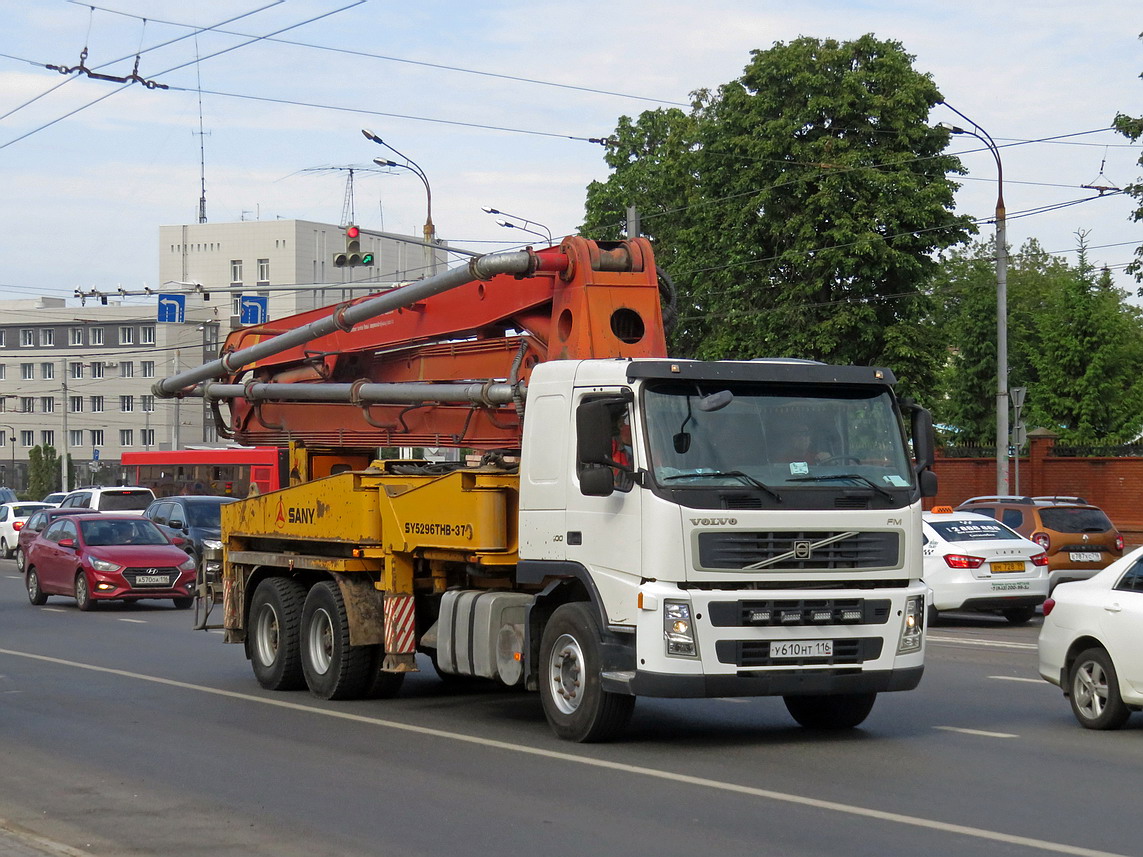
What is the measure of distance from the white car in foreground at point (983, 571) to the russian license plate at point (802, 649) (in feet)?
35.9

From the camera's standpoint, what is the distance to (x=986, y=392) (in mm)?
68875

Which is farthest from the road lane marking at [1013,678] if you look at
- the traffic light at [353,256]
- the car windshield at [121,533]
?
the traffic light at [353,256]

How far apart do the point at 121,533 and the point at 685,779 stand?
19.1 meters

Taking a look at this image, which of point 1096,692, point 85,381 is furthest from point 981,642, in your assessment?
point 85,381

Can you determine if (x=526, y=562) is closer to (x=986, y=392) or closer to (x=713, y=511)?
(x=713, y=511)

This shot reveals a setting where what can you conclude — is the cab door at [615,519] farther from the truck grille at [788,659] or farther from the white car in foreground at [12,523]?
the white car in foreground at [12,523]

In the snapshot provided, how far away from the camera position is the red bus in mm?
46531

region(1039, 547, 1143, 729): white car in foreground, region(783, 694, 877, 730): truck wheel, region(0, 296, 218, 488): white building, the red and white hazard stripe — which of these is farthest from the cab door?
region(0, 296, 218, 488): white building

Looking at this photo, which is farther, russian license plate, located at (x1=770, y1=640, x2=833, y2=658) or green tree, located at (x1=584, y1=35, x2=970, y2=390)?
→ green tree, located at (x1=584, y1=35, x2=970, y2=390)

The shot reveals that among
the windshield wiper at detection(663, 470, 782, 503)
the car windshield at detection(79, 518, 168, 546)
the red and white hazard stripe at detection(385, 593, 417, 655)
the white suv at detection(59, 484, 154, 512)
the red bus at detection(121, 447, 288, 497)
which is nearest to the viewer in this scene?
the windshield wiper at detection(663, 470, 782, 503)

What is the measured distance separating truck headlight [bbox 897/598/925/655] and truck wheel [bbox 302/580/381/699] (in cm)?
468

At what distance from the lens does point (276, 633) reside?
48.4ft

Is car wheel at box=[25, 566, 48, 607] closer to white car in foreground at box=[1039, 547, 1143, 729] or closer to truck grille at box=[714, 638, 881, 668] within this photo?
truck grille at box=[714, 638, 881, 668]

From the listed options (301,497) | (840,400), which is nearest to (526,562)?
(840,400)
